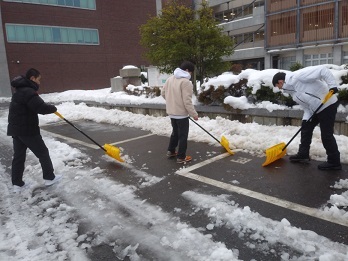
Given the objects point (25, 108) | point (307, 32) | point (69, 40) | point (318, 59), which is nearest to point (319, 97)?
point (25, 108)

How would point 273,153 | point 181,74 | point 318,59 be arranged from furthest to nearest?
point 318,59 < point 181,74 < point 273,153

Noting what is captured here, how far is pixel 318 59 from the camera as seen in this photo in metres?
24.3

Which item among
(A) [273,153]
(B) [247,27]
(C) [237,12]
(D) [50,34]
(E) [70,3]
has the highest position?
(E) [70,3]

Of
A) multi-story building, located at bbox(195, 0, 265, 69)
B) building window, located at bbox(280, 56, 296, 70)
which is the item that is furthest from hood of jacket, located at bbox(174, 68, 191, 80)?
multi-story building, located at bbox(195, 0, 265, 69)

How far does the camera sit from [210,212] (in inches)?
133

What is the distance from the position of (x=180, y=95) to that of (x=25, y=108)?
2.52 m

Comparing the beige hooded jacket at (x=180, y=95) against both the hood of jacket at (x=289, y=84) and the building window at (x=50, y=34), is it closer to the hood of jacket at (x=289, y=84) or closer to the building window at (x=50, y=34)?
the hood of jacket at (x=289, y=84)

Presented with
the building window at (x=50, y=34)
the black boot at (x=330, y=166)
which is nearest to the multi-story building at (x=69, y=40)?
the building window at (x=50, y=34)

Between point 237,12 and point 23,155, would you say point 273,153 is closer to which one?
point 23,155

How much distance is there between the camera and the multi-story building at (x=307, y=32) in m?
22.0

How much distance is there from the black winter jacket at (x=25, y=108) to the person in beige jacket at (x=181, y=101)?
2020 millimetres

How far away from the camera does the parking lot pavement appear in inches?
121

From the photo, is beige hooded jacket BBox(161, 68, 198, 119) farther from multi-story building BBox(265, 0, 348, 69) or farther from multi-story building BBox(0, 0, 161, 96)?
multi-story building BBox(0, 0, 161, 96)

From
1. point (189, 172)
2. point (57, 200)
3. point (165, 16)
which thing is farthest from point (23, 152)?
point (165, 16)
